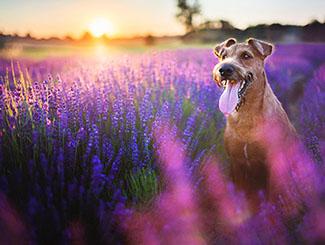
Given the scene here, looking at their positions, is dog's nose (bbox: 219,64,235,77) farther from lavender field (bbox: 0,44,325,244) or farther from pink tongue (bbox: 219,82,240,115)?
lavender field (bbox: 0,44,325,244)

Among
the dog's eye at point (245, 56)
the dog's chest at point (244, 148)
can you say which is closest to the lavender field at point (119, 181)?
the dog's chest at point (244, 148)

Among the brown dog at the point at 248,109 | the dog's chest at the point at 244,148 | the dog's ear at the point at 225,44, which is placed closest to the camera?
the brown dog at the point at 248,109

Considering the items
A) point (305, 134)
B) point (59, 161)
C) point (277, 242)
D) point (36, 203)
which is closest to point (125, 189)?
point (59, 161)

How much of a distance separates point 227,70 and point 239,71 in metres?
0.11

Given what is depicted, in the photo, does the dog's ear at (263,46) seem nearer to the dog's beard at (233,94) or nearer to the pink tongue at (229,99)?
the dog's beard at (233,94)

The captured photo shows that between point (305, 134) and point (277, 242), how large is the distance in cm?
200

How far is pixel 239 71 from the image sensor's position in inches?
121

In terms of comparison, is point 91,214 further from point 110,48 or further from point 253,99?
point 110,48

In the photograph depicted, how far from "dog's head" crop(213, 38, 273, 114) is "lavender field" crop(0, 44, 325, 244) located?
19.2 inches

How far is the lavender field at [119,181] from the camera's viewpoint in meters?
2.39

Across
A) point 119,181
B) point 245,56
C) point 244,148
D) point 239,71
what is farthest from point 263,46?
point 119,181

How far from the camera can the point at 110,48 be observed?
693cm

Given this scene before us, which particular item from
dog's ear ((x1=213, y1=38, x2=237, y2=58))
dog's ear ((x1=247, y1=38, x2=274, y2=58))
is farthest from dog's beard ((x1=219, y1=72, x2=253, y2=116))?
dog's ear ((x1=213, y1=38, x2=237, y2=58))

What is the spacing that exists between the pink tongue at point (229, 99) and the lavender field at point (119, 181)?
392 mm
